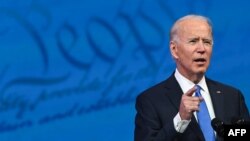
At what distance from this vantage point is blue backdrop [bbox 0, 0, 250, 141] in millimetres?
2680

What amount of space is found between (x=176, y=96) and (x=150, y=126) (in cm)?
17

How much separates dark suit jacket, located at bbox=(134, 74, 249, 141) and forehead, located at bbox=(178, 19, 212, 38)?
6.6 inches

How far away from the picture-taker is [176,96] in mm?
1979

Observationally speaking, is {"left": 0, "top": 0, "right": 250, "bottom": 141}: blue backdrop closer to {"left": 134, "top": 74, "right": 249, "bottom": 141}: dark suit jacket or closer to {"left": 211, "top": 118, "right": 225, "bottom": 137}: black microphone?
{"left": 134, "top": 74, "right": 249, "bottom": 141}: dark suit jacket

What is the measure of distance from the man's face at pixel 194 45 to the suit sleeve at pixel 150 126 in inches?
6.5

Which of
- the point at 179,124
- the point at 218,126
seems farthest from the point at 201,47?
the point at 218,126

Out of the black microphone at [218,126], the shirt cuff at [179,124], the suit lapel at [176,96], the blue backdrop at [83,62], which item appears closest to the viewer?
the black microphone at [218,126]

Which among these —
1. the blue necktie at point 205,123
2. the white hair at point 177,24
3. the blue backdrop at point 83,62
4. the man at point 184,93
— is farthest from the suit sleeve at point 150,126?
the blue backdrop at point 83,62

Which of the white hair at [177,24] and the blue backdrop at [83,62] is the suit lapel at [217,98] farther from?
the blue backdrop at [83,62]

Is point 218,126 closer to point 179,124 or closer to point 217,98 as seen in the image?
point 179,124

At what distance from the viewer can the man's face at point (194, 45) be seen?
1921 mm

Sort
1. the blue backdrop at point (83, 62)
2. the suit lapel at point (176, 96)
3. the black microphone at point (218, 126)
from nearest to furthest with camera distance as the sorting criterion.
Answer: the black microphone at point (218, 126) → the suit lapel at point (176, 96) → the blue backdrop at point (83, 62)

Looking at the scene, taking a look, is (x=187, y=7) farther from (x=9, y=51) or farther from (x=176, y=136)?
(x=176, y=136)

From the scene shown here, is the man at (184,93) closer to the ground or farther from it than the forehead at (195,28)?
closer to the ground
